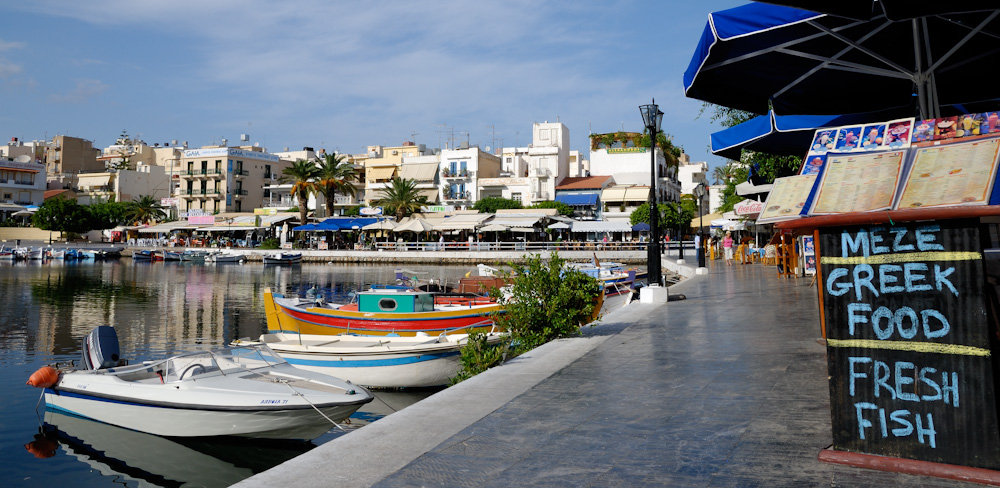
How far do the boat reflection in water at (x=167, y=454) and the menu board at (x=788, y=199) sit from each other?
7084 millimetres

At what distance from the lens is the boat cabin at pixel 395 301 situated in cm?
1565

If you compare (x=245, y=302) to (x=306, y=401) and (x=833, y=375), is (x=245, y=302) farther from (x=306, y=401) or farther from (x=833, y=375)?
(x=833, y=375)

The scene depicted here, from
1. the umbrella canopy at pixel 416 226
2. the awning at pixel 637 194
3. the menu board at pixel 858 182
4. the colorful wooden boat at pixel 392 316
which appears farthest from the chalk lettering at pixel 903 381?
the awning at pixel 637 194

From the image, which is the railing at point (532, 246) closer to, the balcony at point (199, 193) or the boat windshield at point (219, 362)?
the balcony at point (199, 193)

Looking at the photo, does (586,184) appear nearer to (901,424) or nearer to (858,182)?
(858,182)

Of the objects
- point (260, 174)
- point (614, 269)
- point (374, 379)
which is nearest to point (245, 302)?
point (614, 269)

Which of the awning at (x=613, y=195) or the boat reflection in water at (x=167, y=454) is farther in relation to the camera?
the awning at (x=613, y=195)

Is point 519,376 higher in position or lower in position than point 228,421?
higher

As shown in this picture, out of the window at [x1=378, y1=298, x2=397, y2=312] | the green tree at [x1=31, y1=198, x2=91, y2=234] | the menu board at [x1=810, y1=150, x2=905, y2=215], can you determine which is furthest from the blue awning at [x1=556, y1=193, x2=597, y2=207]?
the menu board at [x1=810, y1=150, x2=905, y2=215]

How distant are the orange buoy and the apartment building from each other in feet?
252

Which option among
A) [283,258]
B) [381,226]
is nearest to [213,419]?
[283,258]

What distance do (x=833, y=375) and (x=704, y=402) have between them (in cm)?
188

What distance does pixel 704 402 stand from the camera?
5.65 metres

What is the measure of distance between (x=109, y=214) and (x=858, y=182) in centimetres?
8941
